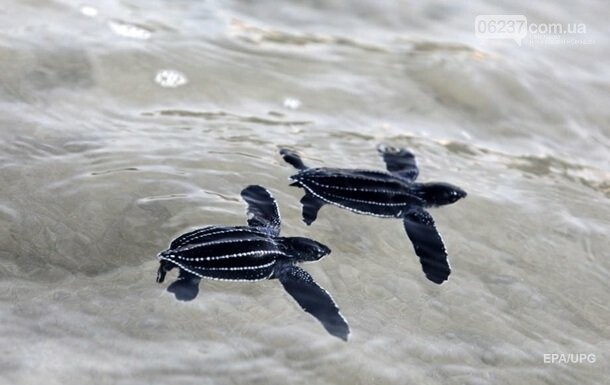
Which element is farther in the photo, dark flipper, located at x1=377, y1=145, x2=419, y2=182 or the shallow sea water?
dark flipper, located at x1=377, y1=145, x2=419, y2=182

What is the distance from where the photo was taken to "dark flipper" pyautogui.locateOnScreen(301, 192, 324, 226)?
3.18m

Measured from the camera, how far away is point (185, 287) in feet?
8.50

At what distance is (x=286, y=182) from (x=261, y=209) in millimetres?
368

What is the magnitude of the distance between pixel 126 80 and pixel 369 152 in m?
1.47

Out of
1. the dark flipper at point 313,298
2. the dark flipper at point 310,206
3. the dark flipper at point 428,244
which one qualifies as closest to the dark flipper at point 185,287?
the dark flipper at point 313,298

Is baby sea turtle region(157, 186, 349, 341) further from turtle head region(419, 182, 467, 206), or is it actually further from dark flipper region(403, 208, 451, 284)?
turtle head region(419, 182, 467, 206)

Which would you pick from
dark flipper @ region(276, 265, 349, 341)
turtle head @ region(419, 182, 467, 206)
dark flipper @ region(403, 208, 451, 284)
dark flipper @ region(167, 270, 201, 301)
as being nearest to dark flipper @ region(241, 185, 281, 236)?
dark flipper @ region(276, 265, 349, 341)

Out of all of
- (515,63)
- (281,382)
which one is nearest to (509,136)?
(515,63)

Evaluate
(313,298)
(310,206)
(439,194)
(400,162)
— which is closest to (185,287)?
(313,298)

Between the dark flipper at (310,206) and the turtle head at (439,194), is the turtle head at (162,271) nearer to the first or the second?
the dark flipper at (310,206)

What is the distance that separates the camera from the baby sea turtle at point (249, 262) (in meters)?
2.58

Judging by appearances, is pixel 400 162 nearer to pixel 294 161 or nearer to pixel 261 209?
pixel 294 161

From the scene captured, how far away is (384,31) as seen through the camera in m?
5.33

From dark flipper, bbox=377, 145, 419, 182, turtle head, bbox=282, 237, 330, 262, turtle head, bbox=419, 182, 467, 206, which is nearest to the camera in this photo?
turtle head, bbox=282, 237, 330, 262
